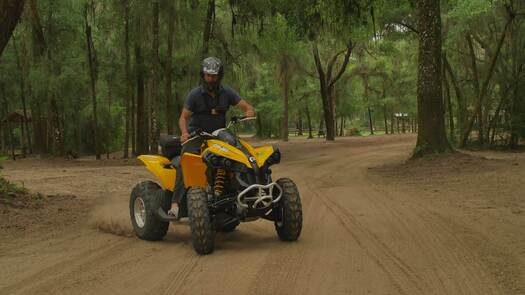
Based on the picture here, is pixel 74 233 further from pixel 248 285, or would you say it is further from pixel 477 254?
pixel 477 254

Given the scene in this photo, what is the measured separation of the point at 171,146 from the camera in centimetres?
770

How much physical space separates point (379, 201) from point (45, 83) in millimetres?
22746

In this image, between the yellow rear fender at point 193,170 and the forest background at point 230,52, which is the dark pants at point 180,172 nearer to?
the yellow rear fender at point 193,170

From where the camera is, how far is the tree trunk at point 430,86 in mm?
16594

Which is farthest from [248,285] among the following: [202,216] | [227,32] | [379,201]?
[227,32]

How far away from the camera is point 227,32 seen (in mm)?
29484

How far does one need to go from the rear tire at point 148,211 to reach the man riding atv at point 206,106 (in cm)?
29

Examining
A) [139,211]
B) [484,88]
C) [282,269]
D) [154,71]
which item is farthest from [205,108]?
[154,71]

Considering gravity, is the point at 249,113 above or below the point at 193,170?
above

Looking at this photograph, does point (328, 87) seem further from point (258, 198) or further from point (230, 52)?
point (258, 198)

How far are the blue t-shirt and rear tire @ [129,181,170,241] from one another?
1055mm

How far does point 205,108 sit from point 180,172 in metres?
0.83

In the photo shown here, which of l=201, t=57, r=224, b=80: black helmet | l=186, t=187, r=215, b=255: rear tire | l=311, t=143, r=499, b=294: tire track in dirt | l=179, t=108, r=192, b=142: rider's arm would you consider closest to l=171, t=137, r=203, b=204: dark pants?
l=179, t=108, r=192, b=142: rider's arm

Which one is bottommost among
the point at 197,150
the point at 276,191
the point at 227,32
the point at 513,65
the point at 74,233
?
the point at 74,233
